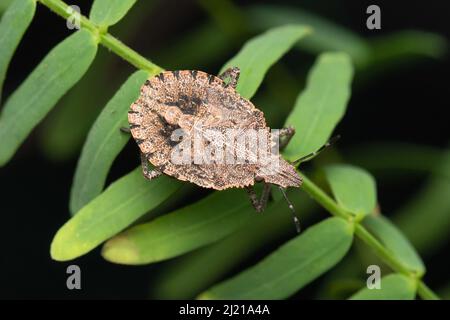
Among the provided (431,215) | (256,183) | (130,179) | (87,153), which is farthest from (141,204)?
(431,215)

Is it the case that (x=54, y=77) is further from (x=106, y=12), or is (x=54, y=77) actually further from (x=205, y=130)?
(x=205, y=130)

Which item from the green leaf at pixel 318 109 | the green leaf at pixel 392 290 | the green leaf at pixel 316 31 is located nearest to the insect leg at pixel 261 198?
the green leaf at pixel 318 109

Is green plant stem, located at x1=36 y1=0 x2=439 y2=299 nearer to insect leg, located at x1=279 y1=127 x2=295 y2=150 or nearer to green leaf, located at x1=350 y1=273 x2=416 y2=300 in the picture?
green leaf, located at x1=350 y1=273 x2=416 y2=300

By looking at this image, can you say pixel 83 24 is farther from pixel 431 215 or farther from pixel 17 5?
pixel 431 215

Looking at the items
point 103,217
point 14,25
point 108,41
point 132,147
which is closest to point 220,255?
point 132,147

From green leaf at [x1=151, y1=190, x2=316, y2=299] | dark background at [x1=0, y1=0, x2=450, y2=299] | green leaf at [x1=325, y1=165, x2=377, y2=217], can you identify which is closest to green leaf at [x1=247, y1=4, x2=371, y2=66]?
dark background at [x1=0, y1=0, x2=450, y2=299]
